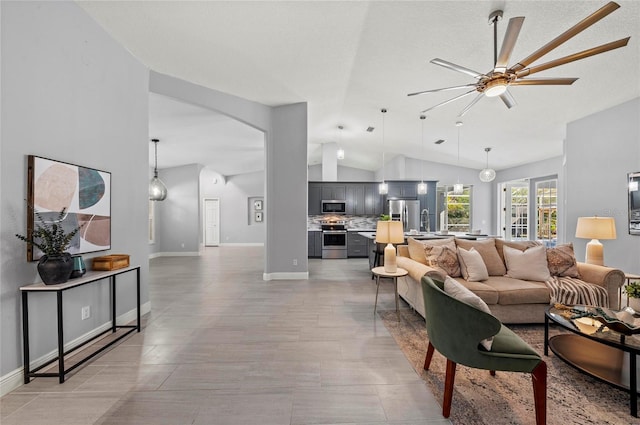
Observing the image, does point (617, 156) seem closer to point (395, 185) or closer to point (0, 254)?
point (395, 185)

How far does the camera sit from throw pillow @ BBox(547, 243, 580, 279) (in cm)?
323

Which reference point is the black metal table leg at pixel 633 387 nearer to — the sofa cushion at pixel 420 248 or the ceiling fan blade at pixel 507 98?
the sofa cushion at pixel 420 248

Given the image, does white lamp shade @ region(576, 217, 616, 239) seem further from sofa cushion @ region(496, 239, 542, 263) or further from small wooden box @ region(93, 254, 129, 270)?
small wooden box @ region(93, 254, 129, 270)

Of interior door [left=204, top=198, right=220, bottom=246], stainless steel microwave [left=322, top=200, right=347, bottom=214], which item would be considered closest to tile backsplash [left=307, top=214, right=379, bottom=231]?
stainless steel microwave [left=322, top=200, right=347, bottom=214]

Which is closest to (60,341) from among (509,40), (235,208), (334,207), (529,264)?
(509,40)

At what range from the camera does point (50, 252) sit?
6.90ft

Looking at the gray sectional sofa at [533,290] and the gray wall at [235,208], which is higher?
the gray wall at [235,208]

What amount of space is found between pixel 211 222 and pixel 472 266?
32.9 feet

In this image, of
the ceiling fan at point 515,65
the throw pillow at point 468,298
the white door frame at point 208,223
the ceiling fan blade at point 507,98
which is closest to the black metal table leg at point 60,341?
the throw pillow at point 468,298

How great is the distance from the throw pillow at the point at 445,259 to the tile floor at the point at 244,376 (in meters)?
0.89

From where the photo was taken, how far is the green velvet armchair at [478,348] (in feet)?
5.12

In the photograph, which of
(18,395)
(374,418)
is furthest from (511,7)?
(18,395)

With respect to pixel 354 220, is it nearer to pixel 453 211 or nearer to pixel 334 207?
pixel 334 207

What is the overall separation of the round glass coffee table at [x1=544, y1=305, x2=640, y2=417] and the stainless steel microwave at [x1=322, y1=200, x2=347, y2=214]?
251 inches
